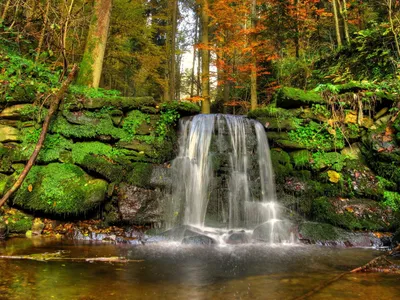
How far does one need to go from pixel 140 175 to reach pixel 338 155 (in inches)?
209

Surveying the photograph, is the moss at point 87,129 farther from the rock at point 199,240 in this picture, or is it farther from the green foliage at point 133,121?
the rock at point 199,240

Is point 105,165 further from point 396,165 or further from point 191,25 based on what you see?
point 191,25

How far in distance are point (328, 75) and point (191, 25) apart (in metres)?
17.2

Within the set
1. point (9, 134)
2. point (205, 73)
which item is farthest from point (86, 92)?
point (205, 73)

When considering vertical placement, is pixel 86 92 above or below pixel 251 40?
below

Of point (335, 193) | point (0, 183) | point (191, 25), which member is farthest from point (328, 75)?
point (191, 25)

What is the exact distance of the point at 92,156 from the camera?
24.8 ft

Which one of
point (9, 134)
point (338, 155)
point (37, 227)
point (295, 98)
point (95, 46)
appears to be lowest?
point (37, 227)

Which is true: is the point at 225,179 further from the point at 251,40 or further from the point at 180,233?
the point at 251,40

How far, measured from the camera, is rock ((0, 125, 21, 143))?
300 inches

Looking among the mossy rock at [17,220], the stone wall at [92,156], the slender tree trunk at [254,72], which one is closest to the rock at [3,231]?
the mossy rock at [17,220]

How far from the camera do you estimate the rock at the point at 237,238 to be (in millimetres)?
6363

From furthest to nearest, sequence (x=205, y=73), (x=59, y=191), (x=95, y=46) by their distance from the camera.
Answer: (x=205, y=73) < (x=95, y=46) < (x=59, y=191)

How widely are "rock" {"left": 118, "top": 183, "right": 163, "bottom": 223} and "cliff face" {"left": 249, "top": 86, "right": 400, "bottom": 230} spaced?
3.19 meters
